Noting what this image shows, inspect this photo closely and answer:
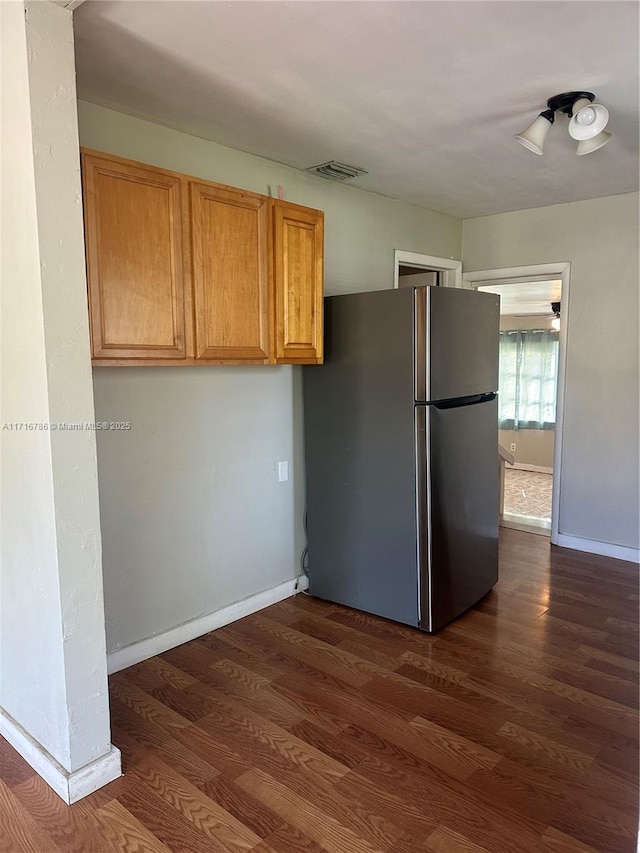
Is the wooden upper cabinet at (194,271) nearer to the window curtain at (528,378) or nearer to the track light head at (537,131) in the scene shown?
the track light head at (537,131)

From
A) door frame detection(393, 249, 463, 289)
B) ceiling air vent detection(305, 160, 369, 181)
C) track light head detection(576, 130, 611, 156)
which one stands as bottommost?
door frame detection(393, 249, 463, 289)

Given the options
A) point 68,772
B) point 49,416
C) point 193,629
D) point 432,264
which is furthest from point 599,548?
point 49,416

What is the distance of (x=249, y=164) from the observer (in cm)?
289

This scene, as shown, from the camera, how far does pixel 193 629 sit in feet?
9.34

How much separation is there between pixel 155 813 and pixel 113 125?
2.52 meters

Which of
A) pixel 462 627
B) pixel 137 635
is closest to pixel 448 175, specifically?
pixel 462 627

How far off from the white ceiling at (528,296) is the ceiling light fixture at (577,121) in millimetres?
2116

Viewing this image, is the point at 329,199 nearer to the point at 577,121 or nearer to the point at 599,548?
the point at 577,121

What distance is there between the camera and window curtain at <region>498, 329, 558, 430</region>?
7805mm

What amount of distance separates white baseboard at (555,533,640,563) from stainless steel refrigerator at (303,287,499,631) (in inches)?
44.7

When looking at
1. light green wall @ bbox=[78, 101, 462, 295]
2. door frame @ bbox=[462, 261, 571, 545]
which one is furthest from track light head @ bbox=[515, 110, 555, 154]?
door frame @ bbox=[462, 261, 571, 545]

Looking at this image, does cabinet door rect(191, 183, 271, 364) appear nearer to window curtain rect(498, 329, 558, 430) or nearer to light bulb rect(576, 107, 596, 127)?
light bulb rect(576, 107, 596, 127)

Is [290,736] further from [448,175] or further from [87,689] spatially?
[448,175]

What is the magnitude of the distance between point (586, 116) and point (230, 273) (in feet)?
5.03
